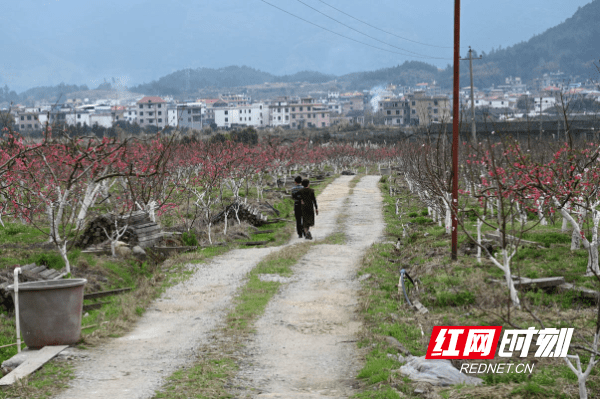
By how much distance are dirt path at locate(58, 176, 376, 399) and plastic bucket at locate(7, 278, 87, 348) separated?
1.32 ft

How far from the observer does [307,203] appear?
2108 cm

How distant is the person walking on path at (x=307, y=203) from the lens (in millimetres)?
20516

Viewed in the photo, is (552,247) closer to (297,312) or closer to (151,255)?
(297,312)

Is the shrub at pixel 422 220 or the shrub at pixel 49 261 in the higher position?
the shrub at pixel 49 261

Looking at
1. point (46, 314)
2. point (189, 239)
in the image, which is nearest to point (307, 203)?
point (189, 239)

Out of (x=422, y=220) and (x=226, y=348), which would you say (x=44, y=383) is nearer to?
(x=226, y=348)

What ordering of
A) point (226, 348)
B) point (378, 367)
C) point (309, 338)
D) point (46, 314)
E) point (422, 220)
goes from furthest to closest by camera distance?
point (422, 220) → point (309, 338) → point (226, 348) → point (46, 314) → point (378, 367)

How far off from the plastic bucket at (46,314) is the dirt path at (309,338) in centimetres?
259

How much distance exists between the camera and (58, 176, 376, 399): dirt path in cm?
836

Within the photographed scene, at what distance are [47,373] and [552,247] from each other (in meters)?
13.2

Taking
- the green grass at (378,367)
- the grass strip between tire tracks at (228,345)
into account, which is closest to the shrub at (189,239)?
the grass strip between tire tracks at (228,345)

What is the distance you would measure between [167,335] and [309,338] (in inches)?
89.6

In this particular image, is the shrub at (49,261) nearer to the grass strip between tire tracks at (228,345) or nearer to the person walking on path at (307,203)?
the grass strip between tire tracks at (228,345)

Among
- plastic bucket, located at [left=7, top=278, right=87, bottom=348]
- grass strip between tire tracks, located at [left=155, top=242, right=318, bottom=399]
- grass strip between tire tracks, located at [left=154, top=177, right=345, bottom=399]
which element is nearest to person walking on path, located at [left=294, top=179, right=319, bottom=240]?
grass strip between tire tracks, located at [left=154, top=177, right=345, bottom=399]
